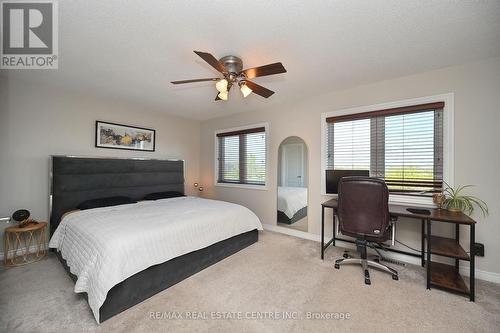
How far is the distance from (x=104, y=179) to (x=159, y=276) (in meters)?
2.21

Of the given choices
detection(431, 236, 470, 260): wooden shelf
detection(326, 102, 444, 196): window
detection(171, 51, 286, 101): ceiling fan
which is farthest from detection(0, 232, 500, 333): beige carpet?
detection(171, 51, 286, 101): ceiling fan

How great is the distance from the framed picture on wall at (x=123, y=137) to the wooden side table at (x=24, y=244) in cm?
149

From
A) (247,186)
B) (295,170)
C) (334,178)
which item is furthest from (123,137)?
(295,170)

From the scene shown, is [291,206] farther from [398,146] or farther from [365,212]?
[398,146]

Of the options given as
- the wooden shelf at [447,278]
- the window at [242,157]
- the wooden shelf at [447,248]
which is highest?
the window at [242,157]

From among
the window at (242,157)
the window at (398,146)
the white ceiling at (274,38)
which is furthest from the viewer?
the window at (242,157)

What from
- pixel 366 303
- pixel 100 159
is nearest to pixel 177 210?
pixel 100 159

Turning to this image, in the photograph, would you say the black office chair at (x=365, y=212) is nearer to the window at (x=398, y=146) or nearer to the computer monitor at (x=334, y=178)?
the computer monitor at (x=334, y=178)

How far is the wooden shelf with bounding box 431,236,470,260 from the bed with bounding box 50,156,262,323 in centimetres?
220

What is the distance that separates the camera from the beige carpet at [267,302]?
1.57m

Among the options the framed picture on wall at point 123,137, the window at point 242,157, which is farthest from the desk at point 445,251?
the framed picture on wall at point 123,137

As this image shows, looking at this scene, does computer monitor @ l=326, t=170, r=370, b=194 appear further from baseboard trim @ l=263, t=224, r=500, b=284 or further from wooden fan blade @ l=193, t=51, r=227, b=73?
wooden fan blade @ l=193, t=51, r=227, b=73

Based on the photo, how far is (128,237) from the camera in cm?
184

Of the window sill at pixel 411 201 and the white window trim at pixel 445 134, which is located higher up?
the white window trim at pixel 445 134
